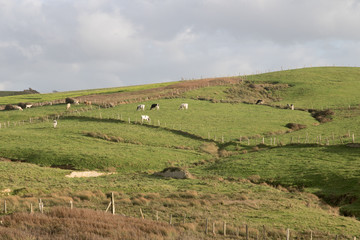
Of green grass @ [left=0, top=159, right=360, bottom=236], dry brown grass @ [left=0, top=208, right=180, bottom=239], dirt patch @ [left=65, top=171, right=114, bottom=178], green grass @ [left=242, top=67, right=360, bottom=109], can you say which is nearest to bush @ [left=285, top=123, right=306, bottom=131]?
green grass @ [left=242, top=67, right=360, bottom=109]

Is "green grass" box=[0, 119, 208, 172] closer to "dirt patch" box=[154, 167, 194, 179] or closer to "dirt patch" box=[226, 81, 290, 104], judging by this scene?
"dirt patch" box=[154, 167, 194, 179]

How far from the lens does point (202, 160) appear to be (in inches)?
2244

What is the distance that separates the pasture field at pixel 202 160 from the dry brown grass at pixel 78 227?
13.6ft

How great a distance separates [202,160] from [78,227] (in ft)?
126

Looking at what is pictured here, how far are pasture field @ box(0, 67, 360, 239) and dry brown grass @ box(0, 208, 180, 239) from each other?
163 inches

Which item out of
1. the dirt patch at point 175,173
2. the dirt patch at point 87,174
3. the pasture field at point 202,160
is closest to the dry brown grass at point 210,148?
the pasture field at point 202,160

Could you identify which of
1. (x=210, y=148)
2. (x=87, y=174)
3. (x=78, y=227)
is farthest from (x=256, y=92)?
(x=78, y=227)

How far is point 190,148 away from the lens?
62.9 metres

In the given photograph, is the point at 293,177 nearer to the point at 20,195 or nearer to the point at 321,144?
the point at 321,144

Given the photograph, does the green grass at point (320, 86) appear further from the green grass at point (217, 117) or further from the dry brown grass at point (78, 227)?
the dry brown grass at point (78, 227)

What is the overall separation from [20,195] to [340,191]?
1156 inches

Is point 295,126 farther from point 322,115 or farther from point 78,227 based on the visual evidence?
point 78,227

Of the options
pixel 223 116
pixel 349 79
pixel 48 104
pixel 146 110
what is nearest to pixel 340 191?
pixel 223 116

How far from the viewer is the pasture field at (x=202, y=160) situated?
31.9m
